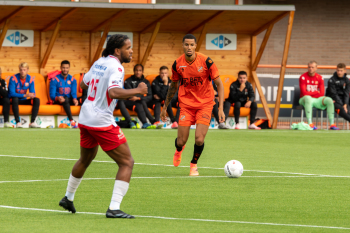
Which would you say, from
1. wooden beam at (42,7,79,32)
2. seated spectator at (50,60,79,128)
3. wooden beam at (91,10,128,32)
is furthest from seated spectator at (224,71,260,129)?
wooden beam at (42,7,79,32)

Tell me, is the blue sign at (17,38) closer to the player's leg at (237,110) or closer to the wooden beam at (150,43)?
the wooden beam at (150,43)

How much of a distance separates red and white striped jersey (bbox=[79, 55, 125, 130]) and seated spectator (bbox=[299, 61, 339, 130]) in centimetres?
1495

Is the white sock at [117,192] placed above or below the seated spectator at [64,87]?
below

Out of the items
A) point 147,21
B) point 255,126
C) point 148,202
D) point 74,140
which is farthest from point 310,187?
point 147,21

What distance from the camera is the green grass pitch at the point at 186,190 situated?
5.46 m

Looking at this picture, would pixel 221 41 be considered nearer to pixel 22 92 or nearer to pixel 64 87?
pixel 64 87

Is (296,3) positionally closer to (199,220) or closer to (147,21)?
(147,21)

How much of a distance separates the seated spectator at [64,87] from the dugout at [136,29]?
140 centimetres

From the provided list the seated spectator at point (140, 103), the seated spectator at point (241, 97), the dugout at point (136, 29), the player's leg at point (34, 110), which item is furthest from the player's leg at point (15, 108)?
the seated spectator at point (241, 97)

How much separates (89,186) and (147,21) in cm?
1326

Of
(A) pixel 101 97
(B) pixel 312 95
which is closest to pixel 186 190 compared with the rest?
(A) pixel 101 97

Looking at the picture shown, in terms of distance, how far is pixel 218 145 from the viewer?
13867mm

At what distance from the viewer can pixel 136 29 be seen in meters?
21.1

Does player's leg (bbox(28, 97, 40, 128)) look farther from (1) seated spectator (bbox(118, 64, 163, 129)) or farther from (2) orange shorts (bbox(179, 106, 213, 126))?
(2) orange shorts (bbox(179, 106, 213, 126))
